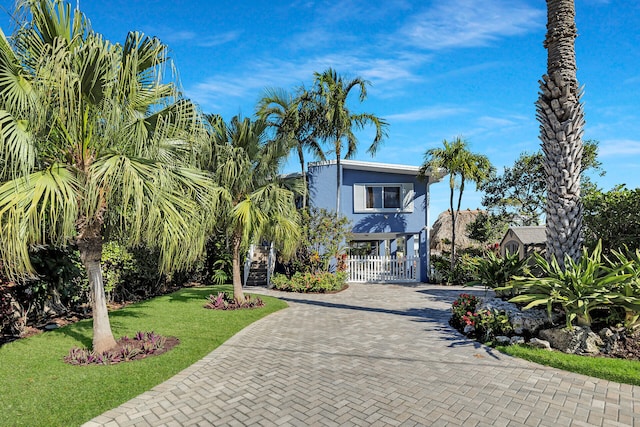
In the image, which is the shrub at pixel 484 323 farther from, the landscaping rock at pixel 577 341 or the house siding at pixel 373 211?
the house siding at pixel 373 211

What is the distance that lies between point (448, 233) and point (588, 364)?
26187 millimetres

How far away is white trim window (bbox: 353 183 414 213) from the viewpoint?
19.1 m

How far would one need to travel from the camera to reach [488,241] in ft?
86.5

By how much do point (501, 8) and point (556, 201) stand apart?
4.81 meters

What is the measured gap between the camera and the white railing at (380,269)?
60.5ft

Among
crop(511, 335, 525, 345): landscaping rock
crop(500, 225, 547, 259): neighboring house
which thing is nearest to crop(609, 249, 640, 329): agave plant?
crop(511, 335, 525, 345): landscaping rock

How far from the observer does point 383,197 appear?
63.4 ft

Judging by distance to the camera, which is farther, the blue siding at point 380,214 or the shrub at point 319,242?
the blue siding at point 380,214

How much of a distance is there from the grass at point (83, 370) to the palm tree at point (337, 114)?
10.4 m

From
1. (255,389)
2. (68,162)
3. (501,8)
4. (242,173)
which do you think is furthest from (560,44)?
(68,162)

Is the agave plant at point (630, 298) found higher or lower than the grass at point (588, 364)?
higher

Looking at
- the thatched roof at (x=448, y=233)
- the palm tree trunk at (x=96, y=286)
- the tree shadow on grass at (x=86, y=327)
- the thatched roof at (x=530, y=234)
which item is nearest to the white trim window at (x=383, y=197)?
the thatched roof at (x=530, y=234)

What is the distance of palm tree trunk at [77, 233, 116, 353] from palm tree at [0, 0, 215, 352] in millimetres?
17

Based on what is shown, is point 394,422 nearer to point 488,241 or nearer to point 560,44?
point 560,44
